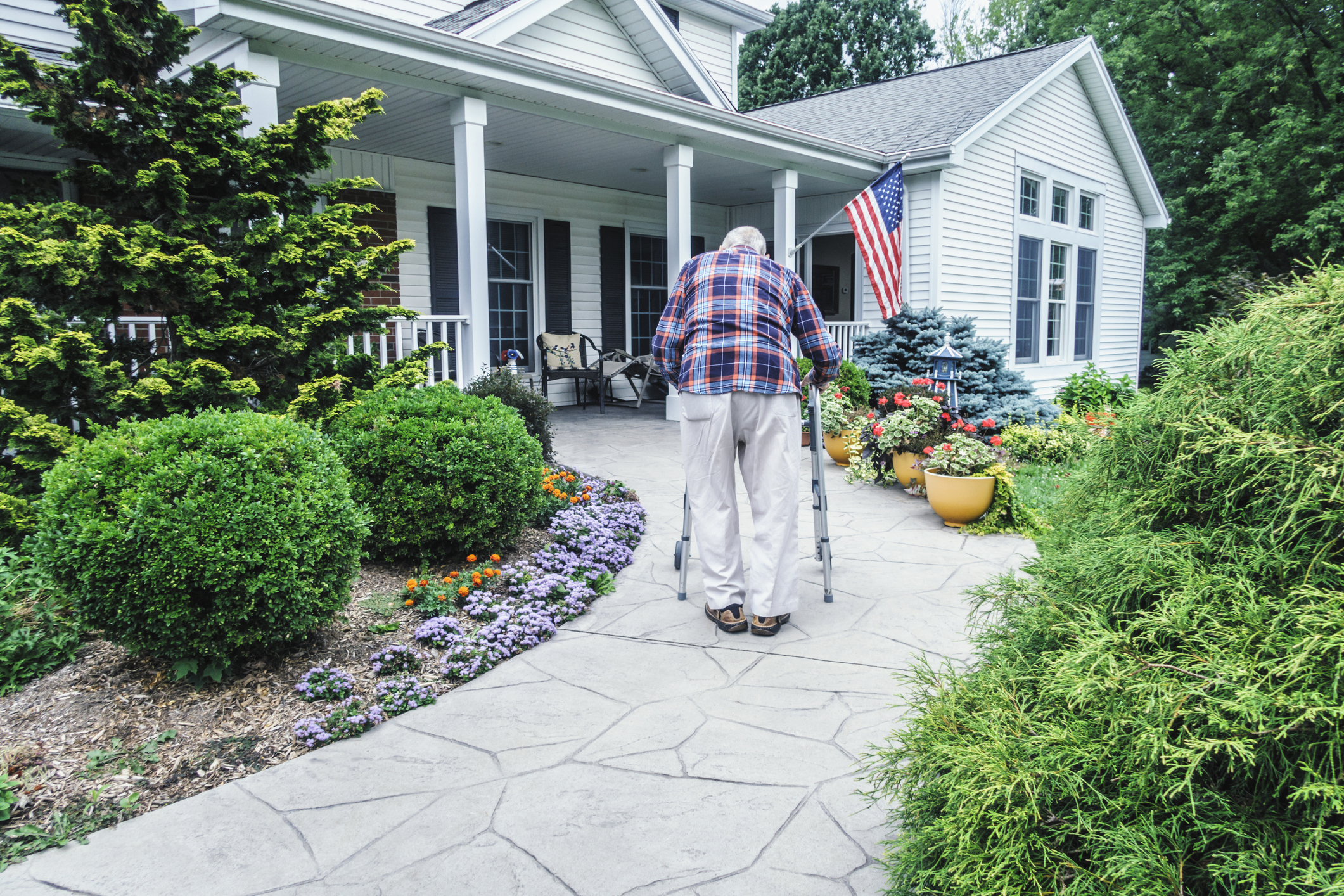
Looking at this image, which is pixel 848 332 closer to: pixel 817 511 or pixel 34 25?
pixel 817 511

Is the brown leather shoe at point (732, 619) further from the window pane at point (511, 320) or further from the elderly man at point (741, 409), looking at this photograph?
the window pane at point (511, 320)

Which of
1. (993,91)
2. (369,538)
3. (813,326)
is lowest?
(369,538)

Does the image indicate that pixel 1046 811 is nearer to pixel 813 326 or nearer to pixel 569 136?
pixel 813 326

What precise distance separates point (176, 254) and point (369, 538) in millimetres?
1739

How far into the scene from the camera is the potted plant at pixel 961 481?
18.9 feet

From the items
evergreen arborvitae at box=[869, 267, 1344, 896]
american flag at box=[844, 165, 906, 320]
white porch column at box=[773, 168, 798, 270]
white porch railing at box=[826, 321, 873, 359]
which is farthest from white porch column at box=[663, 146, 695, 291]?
evergreen arborvitae at box=[869, 267, 1344, 896]

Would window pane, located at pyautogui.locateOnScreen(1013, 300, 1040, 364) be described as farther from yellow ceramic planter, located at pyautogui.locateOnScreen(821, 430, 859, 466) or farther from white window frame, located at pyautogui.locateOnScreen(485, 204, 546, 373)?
white window frame, located at pyautogui.locateOnScreen(485, 204, 546, 373)

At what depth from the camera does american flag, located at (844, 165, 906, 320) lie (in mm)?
9695

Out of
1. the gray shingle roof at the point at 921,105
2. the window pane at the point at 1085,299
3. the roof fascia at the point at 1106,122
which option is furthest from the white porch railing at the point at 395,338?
the window pane at the point at 1085,299

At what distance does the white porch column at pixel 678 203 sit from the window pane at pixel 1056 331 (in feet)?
25.5

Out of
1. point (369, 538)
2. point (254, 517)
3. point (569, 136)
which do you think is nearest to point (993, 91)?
point (569, 136)

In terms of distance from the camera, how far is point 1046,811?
5.16 ft

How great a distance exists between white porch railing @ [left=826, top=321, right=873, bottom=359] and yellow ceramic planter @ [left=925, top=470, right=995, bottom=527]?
5.47m

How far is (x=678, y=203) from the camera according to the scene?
913 centimetres
